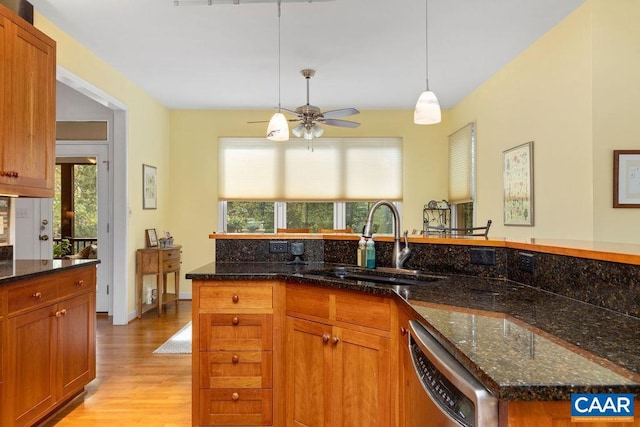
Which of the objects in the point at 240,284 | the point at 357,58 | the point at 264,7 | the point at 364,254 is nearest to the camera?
the point at 240,284

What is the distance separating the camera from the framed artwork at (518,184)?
378 cm

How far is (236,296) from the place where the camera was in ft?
7.17

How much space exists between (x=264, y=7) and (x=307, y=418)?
2723mm

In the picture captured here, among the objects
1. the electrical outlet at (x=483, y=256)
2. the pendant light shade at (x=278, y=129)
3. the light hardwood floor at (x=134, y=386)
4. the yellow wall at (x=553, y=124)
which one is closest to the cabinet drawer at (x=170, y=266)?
the light hardwood floor at (x=134, y=386)

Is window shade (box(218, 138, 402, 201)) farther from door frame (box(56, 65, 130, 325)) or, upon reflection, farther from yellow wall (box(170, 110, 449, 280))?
door frame (box(56, 65, 130, 325))

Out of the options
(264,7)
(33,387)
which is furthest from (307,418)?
(264,7)

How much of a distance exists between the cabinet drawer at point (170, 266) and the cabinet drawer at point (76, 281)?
2.25m

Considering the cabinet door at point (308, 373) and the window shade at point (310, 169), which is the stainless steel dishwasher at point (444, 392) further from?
the window shade at point (310, 169)

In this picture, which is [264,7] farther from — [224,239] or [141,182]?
[141,182]

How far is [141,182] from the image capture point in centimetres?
508

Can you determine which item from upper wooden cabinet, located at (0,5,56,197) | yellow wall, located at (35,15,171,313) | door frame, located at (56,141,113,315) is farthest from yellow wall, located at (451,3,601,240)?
door frame, located at (56,141,113,315)

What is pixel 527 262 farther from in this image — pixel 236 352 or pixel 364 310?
pixel 236 352

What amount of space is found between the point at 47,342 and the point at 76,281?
42cm

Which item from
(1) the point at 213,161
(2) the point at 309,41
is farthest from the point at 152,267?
(2) the point at 309,41
